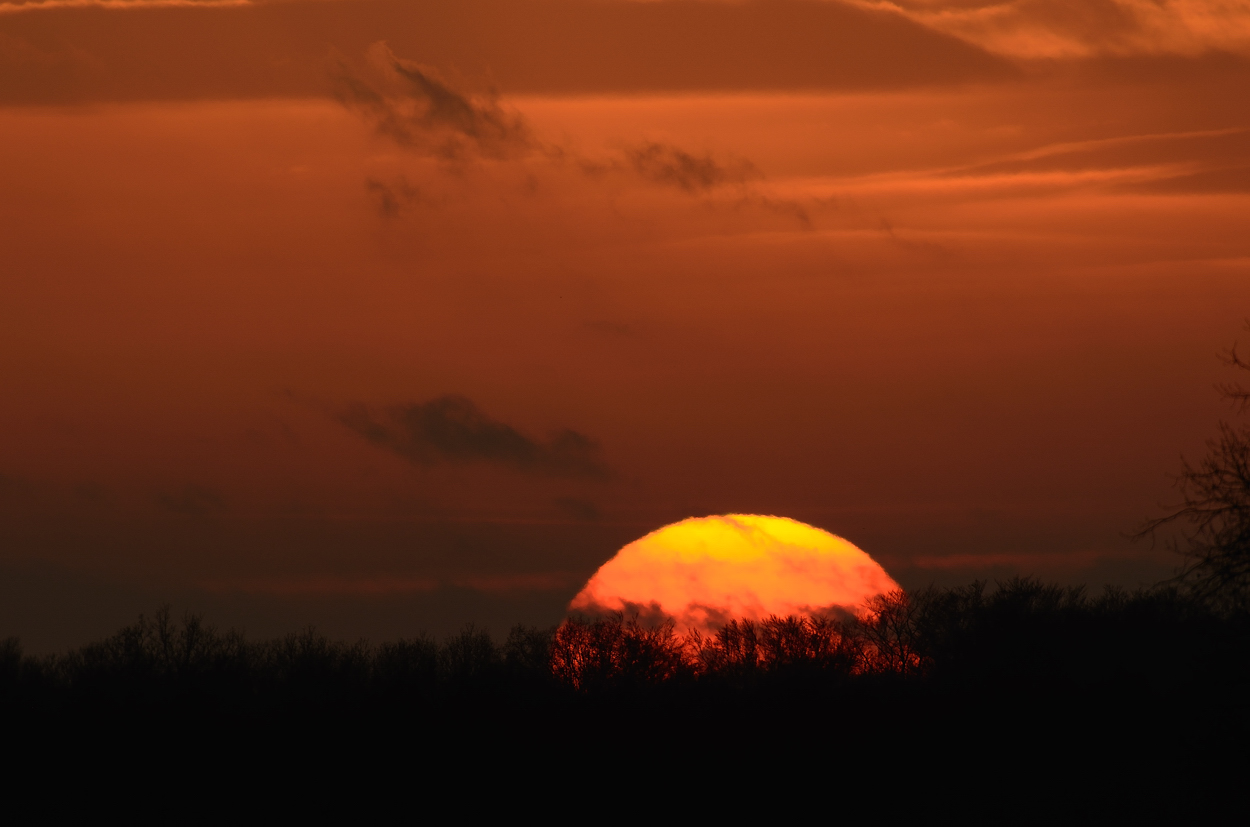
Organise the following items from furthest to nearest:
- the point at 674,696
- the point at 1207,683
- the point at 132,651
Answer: the point at 132,651 < the point at 674,696 < the point at 1207,683

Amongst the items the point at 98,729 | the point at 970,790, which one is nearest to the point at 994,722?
the point at 970,790

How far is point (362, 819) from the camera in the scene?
2274 inches

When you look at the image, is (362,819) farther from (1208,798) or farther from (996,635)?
(996,635)

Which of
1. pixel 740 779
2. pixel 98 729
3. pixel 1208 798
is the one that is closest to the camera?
A: pixel 1208 798

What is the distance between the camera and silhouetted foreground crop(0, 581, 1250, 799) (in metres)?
71.7

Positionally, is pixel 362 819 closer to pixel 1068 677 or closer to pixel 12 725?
pixel 12 725

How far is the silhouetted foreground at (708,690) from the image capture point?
7169 cm

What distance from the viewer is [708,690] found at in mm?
84375

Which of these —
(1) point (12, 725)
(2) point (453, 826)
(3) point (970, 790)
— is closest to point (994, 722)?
(3) point (970, 790)

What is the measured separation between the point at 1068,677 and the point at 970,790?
19506mm

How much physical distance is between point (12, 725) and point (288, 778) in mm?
21772

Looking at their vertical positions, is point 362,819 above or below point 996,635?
below

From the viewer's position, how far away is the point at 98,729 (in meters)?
79.1

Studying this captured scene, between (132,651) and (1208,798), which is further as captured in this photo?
(132,651)
